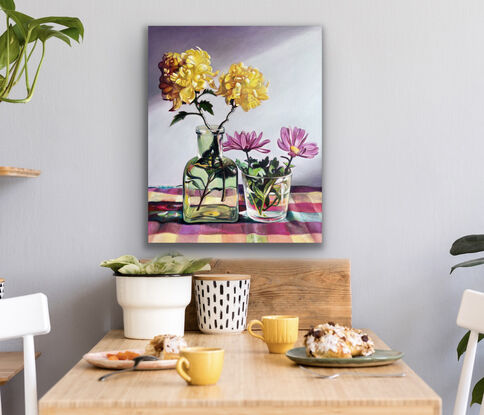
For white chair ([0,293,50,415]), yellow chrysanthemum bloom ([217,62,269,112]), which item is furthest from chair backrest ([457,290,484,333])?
white chair ([0,293,50,415])

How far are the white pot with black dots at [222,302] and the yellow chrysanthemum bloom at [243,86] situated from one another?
0.50 metres

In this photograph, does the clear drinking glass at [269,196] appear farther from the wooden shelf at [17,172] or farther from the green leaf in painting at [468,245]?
the wooden shelf at [17,172]

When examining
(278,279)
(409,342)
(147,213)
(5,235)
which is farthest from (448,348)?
(5,235)

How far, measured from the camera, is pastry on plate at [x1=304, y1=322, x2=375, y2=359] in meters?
1.28

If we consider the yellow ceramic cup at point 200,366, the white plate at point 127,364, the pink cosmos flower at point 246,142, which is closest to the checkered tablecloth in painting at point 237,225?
the pink cosmos flower at point 246,142

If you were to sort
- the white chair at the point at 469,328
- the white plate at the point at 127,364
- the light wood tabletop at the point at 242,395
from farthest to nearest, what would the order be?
the white chair at the point at 469,328, the white plate at the point at 127,364, the light wood tabletop at the point at 242,395

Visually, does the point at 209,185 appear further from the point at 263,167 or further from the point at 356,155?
the point at 356,155

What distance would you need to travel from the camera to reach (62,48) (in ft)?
6.15

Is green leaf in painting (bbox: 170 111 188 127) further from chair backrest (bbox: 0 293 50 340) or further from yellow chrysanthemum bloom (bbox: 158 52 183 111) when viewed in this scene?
chair backrest (bbox: 0 293 50 340)

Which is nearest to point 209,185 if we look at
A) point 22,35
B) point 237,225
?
point 237,225

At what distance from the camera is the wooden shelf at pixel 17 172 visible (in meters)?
1.67

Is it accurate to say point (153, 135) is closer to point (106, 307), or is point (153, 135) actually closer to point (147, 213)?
point (147, 213)

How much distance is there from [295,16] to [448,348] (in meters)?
1.05

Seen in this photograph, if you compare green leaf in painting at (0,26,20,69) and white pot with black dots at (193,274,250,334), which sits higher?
green leaf in painting at (0,26,20,69)
